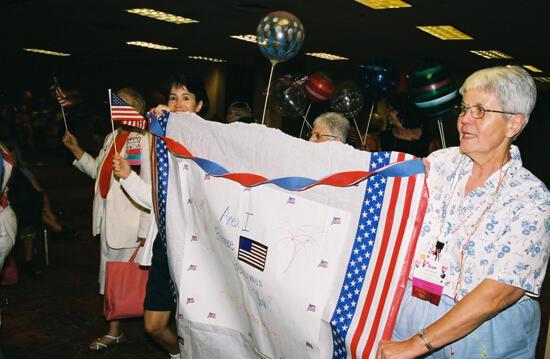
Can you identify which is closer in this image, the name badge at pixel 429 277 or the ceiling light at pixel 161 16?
the name badge at pixel 429 277

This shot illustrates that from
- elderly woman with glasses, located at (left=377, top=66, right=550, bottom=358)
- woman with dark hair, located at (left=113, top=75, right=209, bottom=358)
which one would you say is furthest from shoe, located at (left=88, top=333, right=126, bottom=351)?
elderly woman with glasses, located at (left=377, top=66, right=550, bottom=358)

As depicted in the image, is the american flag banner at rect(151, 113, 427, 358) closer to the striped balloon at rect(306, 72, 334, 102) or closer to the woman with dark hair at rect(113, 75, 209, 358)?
the woman with dark hair at rect(113, 75, 209, 358)

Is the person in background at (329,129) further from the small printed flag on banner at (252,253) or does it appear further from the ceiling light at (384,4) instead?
the ceiling light at (384,4)

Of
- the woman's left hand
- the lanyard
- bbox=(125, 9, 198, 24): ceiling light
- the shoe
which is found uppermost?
bbox=(125, 9, 198, 24): ceiling light

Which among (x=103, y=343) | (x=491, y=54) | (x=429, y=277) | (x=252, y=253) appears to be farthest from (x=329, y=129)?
(x=491, y=54)

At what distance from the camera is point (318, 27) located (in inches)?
347

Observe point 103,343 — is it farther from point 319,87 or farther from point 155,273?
point 319,87

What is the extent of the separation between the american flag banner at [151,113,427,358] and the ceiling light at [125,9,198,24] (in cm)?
676

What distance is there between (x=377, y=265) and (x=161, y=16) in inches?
330

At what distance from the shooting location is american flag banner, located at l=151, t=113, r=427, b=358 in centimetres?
171

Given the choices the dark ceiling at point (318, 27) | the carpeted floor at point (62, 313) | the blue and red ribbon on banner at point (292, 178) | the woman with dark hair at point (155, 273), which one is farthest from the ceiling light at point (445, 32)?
the blue and red ribbon on banner at point (292, 178)

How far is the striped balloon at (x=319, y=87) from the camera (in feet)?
13.5

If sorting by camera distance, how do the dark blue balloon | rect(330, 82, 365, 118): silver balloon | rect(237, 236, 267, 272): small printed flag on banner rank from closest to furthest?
1. rect(237, 236, 267, 272): small printed flag on banner
2. the dark blue balloon
3. rect(330, 82, 365, 118): silver balloon

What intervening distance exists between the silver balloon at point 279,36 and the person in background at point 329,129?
1.49ft
